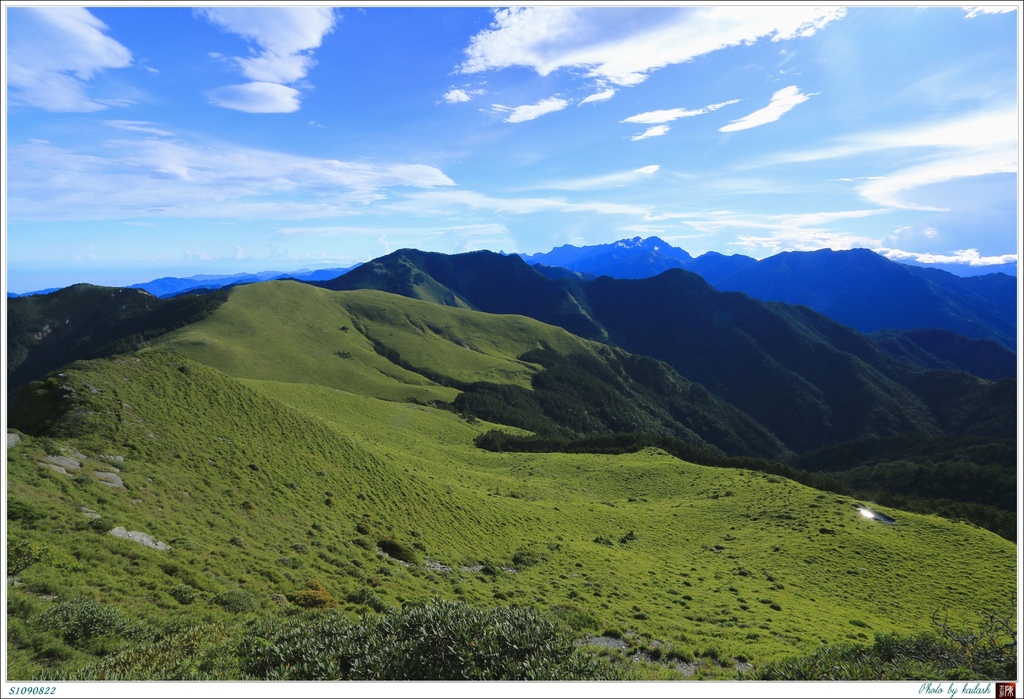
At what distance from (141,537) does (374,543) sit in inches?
563

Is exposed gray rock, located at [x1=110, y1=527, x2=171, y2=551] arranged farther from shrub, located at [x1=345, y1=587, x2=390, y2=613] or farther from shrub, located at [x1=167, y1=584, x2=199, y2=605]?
shrub, located at [x1=345, y1=587, x2=390, y2=613]

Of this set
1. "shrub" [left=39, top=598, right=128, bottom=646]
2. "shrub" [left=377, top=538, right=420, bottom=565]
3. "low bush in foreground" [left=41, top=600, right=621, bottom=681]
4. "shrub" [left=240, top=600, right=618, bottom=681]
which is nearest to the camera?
"low bush in foreground" [left=41, top=600, right=621, bottom=681]

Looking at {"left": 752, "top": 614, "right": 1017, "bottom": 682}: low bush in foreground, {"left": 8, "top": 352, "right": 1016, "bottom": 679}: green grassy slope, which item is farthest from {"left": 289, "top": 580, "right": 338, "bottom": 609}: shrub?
{"left": 752, "top": 614, "right": 1017, "bottom": 682}: low bush in foreground

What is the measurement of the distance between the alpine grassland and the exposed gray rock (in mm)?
125

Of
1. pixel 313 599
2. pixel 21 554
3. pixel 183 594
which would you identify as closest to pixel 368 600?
pixel 313 599

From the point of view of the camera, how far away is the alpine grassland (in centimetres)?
1462

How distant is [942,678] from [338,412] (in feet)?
312

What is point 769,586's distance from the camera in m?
43.2

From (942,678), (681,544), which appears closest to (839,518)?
(681,544)

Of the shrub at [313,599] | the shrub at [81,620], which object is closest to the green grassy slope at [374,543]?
the shrub at [81,620]

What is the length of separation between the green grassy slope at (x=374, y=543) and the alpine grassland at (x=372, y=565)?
0.57 feet

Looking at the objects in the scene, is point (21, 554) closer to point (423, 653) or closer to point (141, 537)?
point (141, 537)

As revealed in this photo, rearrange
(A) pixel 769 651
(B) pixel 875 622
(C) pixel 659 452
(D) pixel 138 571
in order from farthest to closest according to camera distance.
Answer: (C) pixel 659 452 < (B) pixel 875 622 < (A) pixel 769 651 < (D) pixel 138 571

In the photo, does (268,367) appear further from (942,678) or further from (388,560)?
(942,678)
